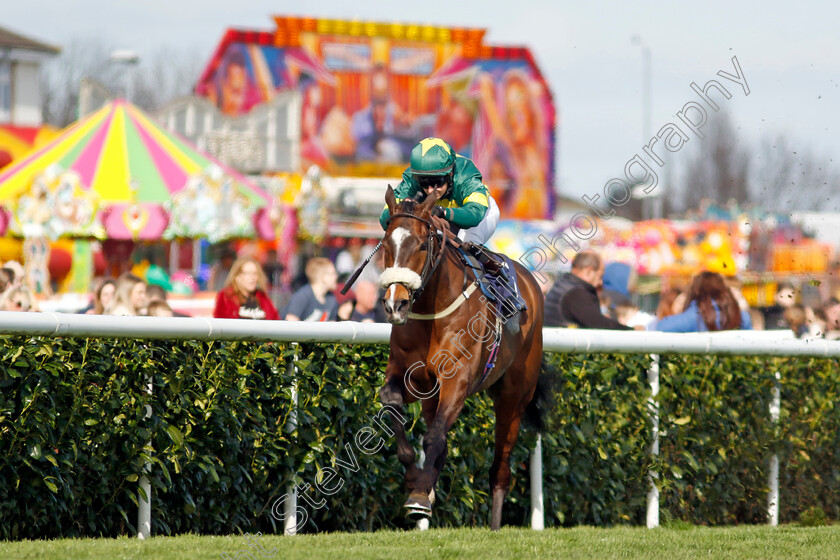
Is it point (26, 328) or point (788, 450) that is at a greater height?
point (26, 328)

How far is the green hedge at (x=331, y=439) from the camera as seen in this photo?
474cm

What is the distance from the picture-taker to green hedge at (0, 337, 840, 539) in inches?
187

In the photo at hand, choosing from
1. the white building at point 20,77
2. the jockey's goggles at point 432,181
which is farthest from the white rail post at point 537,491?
the white building at point 20,77

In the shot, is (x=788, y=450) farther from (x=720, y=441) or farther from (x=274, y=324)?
(x=274, y=324)

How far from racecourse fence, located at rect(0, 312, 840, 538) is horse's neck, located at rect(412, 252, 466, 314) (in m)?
0.51

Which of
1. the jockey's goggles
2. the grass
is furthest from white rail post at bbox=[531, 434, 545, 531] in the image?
the jockey's goggles

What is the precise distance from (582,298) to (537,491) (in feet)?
5.91

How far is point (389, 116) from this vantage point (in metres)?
38.0

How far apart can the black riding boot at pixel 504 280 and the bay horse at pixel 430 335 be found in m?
0.06

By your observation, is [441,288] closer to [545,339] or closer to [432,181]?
[432,181]

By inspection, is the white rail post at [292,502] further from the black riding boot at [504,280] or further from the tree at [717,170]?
the tree at [717,170]

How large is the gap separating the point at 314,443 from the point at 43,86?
130ft

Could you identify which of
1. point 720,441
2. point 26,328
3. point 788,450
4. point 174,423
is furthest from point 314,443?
point 788,450

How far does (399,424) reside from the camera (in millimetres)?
5168
